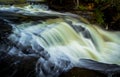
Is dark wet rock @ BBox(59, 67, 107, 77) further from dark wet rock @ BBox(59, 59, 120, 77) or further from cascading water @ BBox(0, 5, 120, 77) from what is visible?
cascading water @ BBox(0, 5, 120, 77)

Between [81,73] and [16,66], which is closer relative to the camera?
[81,73]

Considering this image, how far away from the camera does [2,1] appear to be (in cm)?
1157

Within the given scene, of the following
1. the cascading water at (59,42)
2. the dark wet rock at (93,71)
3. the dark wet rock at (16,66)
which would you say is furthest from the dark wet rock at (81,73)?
the dark wet rock at (16,66)

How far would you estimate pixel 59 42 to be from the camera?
7.58 m

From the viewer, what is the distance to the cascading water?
6188 millimetres

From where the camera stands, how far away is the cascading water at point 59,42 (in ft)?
20.3

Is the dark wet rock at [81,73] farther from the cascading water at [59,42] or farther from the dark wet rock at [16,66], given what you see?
the dark wet rock at [16,66]

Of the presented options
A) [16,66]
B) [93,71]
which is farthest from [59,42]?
[93,71]

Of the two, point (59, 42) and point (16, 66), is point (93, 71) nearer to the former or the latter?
point (16, 66)

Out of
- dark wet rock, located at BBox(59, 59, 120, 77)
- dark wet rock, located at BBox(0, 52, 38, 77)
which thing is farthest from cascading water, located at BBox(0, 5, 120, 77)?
dark wet rock, located at BBox(59, 59, 120, 77)

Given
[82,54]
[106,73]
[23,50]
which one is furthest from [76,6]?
[106,73]

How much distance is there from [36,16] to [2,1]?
9.80 ft

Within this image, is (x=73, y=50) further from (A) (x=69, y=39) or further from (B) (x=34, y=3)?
(B) (x=34, y=3)

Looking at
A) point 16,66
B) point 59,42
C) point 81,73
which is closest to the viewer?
point 81,73
